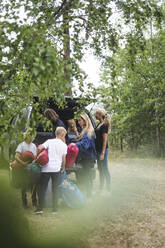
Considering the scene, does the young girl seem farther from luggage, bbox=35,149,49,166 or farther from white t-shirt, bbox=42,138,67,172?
luggage, bbox=35,149,49,166

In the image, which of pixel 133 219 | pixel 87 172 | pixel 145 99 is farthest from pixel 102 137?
pixel 145 99

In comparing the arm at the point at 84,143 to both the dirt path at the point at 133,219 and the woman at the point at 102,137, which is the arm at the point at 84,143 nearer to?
the woman at the point at 102,137

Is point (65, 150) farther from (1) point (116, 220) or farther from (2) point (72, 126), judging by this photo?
(1) point (116, 220)

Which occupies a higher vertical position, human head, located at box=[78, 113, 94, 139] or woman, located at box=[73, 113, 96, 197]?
human head, located at box=[78, 113, 94, 139]

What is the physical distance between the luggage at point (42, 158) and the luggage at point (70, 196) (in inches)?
33.6

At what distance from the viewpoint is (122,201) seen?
6637 mm

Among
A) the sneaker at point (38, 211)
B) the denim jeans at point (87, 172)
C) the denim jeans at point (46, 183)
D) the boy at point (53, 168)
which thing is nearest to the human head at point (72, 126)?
the denim jeans at point (87, 172)

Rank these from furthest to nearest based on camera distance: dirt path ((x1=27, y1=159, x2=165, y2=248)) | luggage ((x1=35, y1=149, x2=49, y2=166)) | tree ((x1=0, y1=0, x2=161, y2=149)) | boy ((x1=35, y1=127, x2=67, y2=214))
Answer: boy ((x1=35, y1=127, x2=67, y2=214)) → luggage ((x1=35, y1=149, x2=49, y2=166)) → dirt path ((x1=27, y1=159, x2=165, y2=248)) → tree ((x1=0, y1=0, x2=161, y2=149))

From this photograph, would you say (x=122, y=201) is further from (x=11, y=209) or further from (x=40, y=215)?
(x=11, y=209)

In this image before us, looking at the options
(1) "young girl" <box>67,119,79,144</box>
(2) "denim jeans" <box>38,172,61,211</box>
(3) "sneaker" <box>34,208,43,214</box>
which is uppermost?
(1) "young girl" <box>67,119,79,144</box>

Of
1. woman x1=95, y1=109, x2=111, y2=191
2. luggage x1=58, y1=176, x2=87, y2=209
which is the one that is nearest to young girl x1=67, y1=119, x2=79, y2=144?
woman x1=95, y1=109, x2=111, y2=191

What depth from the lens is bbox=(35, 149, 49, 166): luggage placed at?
17.8ft

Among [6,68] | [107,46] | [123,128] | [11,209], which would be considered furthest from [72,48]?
[123,128]

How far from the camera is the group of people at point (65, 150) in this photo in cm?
558
